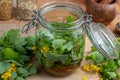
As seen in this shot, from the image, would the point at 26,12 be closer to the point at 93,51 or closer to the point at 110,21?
the point at 110,21

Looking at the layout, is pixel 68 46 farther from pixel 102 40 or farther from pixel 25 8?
pixel 25 8

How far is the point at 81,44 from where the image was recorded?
0.73 meters

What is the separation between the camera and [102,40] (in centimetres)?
74

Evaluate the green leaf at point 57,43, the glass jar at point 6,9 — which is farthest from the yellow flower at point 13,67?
the glass jar at point 6,9

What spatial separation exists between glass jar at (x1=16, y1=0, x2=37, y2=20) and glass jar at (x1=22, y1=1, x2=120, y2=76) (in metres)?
0.41

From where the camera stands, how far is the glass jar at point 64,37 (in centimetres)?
70

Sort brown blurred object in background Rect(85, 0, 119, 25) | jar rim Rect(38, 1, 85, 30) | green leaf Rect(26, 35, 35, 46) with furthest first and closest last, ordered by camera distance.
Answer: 1. brown blurred object in background Rect(85, 0, 119, 25)
2. green leaf Rect(26, 35, 35, 46)
3. jar rim Rect(38, 1, 85, 30)

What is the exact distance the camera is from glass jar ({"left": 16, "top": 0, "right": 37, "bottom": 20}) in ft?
3.79

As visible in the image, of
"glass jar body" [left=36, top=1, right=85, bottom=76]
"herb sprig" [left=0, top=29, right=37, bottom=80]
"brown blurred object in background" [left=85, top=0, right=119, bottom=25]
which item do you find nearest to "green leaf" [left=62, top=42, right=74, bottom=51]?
"glass jar body" [left=36, top=1, right=85, bottom=76]

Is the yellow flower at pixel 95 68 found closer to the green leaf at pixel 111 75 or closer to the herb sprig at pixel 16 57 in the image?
the green leaf at pixel 111 75

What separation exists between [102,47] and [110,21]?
40 cm

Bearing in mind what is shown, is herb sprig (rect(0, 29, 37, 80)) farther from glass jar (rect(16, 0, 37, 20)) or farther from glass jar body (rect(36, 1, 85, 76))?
glass jar (rect(16, 0, 37, 20))

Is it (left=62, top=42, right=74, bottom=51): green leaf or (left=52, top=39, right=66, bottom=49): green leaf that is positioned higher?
(left=52, top=39, right=66, bottom=49): green leaf

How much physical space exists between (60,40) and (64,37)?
2 centimetres
